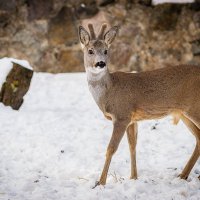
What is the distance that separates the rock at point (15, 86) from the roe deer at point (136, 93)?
275 centimetres

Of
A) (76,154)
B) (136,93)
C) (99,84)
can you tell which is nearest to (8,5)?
(76,154)

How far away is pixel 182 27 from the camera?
446 inches

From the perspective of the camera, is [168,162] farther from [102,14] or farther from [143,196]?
[102,14]

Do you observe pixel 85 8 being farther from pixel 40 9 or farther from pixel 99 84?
pixel 99 84

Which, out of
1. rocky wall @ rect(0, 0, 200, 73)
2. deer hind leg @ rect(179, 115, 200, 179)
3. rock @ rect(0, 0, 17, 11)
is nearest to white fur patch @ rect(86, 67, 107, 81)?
deer hind leg @ rect(179, 115, 200, 179)

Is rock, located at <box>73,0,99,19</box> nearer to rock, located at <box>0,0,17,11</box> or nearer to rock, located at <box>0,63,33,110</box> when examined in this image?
rock, located at <box>0,0,17,11</box>

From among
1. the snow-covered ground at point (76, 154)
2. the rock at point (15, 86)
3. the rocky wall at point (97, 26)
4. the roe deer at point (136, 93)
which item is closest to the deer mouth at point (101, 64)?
the roe deer at point (136, 93)

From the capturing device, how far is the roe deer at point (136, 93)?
22.4 feet

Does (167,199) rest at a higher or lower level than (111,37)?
lower

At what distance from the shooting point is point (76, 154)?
26.5 ft

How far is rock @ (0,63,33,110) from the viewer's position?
9469 mm

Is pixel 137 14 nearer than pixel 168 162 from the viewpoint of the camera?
No

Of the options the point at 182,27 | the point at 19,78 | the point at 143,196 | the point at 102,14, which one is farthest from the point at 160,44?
the point at 143,196

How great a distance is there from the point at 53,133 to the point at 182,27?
4.26 m
